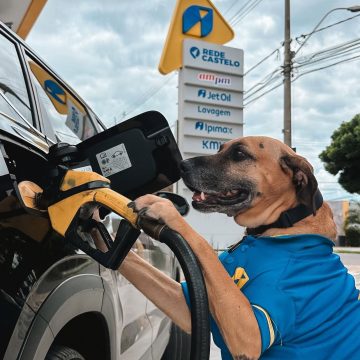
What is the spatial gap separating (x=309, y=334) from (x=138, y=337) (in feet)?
4.01

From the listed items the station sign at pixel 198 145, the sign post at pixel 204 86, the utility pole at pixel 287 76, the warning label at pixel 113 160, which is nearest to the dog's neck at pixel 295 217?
the warning label at pixel 113 160

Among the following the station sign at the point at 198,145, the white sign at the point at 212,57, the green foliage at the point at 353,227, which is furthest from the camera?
the green foliage at the point at 353,227

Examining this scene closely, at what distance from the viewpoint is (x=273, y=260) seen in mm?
1799

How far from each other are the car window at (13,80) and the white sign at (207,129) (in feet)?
39.6

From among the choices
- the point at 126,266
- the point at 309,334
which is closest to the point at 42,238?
the point at 126,266

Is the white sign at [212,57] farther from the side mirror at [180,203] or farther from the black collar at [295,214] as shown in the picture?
the black collar at [295,214]

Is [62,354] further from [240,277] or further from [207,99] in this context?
[207,99]

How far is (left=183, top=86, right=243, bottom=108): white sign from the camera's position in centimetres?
1460

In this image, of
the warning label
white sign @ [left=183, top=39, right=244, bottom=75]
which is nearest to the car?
the warning label

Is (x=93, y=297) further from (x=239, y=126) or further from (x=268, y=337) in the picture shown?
(x=239, y=126)

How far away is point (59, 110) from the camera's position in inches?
115

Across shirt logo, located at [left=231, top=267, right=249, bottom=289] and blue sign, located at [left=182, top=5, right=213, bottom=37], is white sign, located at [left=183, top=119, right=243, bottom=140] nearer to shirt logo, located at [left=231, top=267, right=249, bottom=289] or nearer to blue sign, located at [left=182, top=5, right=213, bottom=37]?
blue sign, located at [left=182, top=5, right=213, bottom=37]

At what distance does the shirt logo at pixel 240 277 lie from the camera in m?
1.79

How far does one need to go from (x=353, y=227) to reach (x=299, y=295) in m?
32.1
